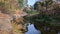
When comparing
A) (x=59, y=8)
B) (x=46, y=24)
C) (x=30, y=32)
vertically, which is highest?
(x=59, y=8)

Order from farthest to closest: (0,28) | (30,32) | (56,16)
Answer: (30,32), (56,16), (0,28)

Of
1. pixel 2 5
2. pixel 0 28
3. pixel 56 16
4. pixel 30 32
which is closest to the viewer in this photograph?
pixel 0 28

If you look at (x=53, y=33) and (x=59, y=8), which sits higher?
(x=59, y=8)

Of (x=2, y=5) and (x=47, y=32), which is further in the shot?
(x=47, y=32)

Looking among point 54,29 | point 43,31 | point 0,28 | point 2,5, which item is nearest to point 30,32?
point 43,31

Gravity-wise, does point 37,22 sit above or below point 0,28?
below

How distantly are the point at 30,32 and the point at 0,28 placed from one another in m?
5.97

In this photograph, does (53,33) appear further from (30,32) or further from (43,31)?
(30,32)

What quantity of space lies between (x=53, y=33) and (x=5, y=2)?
2.91 metres

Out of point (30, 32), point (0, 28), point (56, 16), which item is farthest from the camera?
point (30, 32)

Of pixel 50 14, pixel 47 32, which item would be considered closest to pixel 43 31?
pixel 47 32

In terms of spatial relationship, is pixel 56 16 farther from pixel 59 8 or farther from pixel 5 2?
pixel 5 2

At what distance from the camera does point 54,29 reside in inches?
391

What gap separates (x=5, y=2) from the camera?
984 centimetres
